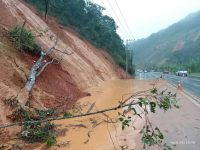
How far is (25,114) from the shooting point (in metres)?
11.8

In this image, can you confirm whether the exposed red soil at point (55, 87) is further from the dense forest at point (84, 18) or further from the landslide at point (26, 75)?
the dense forest at point (84, 18)

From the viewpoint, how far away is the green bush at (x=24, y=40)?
17000mm

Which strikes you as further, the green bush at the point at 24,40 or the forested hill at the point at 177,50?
the forested hill at the point at 177,50

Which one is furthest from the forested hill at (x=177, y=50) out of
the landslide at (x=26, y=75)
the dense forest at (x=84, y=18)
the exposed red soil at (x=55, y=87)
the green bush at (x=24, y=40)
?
the green bush at (x=24, y=40)

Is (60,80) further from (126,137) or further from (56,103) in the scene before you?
(126,137)

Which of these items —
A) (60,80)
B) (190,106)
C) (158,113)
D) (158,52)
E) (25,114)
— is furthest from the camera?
(158,52)

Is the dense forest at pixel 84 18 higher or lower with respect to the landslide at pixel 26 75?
higher

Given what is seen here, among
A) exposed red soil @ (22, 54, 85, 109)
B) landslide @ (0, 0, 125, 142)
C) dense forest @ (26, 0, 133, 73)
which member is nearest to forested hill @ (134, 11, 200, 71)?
dense forest @ (26, 0, 133, 73)

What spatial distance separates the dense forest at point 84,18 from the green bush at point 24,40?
19.2m

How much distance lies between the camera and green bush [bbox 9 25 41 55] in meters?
17.0

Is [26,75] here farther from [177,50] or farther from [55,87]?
[177,50]

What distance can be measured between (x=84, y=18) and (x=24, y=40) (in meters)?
34.7

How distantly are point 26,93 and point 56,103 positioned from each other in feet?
7.16

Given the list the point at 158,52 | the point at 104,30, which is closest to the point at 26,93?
the point at 104,30
